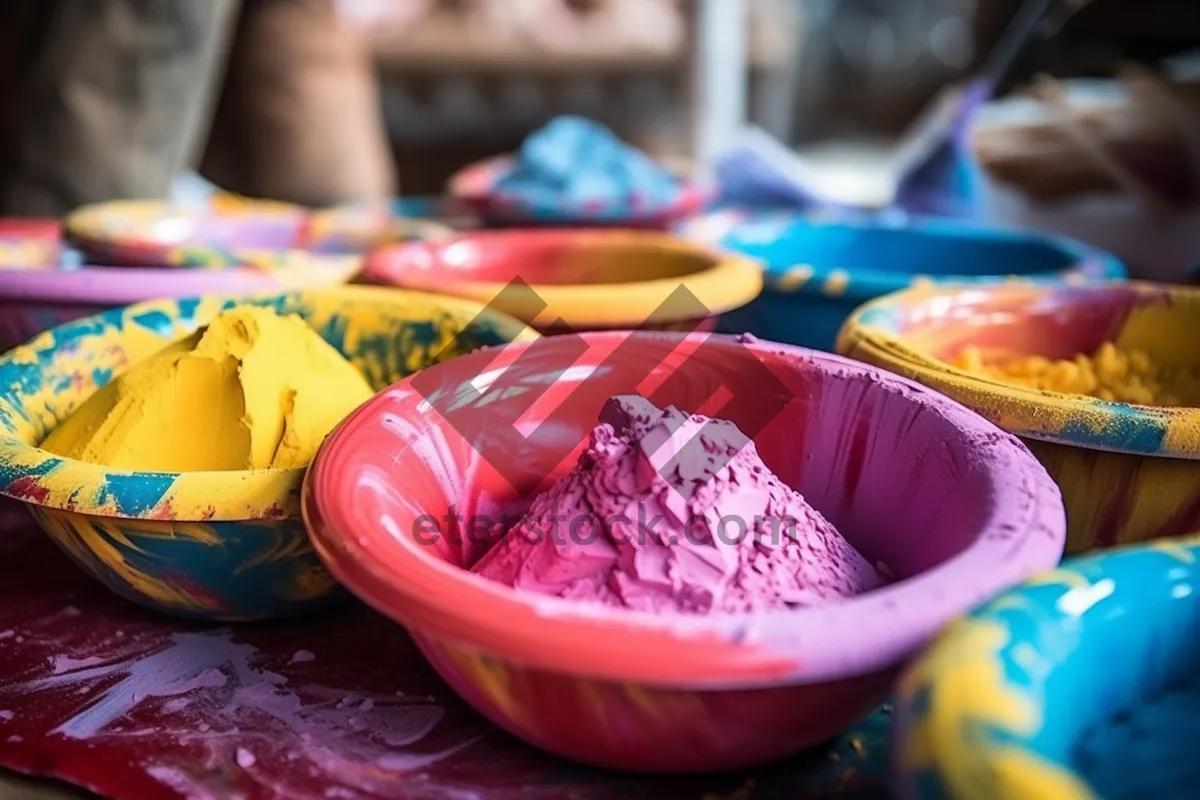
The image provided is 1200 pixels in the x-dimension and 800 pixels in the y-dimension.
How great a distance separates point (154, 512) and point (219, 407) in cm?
14

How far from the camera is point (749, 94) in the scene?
4285 millimetres

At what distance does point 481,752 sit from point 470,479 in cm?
18

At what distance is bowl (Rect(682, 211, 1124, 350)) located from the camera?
1.05m

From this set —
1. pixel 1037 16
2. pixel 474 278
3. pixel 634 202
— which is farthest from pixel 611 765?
pixel 1037 16

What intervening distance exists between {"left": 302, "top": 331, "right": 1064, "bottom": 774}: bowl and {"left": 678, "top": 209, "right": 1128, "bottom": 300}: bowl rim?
1.03 ft

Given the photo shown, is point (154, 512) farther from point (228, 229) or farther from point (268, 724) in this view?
point (228, 229)

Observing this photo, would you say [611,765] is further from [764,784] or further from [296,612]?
[296,612]

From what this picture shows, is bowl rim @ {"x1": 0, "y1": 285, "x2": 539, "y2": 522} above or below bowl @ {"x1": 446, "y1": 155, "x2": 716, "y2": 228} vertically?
above

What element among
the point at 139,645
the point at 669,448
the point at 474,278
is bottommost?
the point at 139,645

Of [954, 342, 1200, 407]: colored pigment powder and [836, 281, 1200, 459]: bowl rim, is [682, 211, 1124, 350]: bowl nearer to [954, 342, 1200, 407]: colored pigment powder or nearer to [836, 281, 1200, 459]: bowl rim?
[954, 342, 1200, 407]: colored pigment powder

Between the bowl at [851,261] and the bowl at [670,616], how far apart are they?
0.33m

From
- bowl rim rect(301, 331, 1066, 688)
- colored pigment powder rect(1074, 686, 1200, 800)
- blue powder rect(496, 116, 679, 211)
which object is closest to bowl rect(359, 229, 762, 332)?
blue powder rect(496, 116, 679, 211)

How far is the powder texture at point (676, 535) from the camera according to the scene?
21.6 inches

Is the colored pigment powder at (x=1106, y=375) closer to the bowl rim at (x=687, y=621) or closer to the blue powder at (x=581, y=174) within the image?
the bowl rim at (x=687, y=621)
